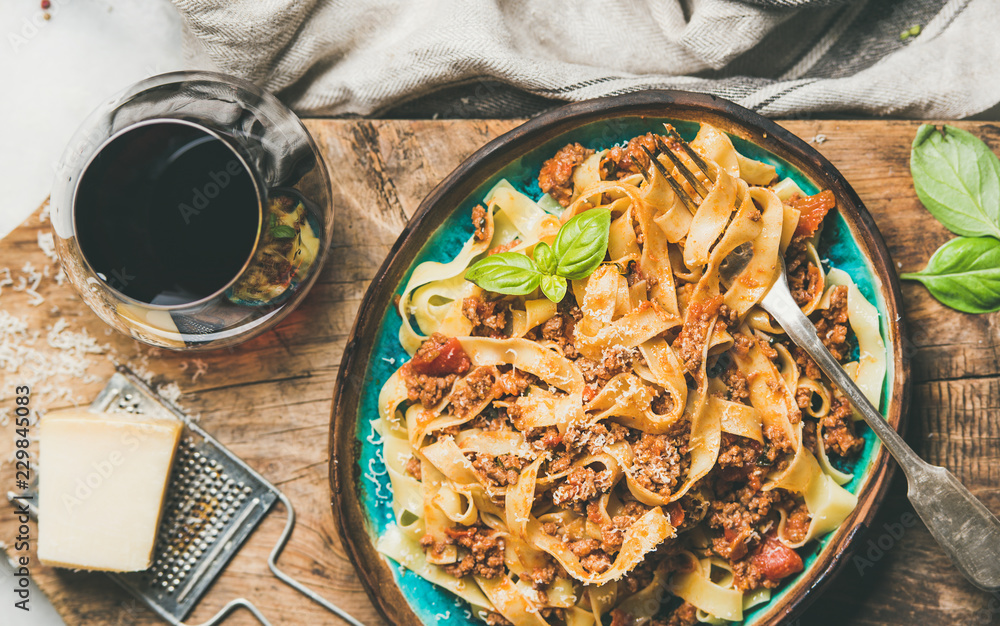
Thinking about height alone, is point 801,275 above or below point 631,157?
below

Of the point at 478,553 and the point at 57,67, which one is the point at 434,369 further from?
the point at 57,67

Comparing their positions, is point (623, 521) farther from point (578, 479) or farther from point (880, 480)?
point (880, 480)

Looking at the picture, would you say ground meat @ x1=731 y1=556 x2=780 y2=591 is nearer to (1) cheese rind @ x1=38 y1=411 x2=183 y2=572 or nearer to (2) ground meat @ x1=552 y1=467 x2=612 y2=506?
(2) ground meat @ x1=552 y1=467 x2=612 y2=506

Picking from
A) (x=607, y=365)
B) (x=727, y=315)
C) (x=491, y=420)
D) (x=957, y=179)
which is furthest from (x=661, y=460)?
(x=957, y=179)

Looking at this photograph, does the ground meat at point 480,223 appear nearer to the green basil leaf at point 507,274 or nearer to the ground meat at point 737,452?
the green basil leaf at point 507,274

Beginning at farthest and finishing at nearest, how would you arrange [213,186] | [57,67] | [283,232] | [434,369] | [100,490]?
[57,67] < [100,490] < [434,369] < [283,232] < [213,186]

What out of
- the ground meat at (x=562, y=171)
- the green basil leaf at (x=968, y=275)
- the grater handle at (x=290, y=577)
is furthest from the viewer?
the grater handle at (x=290, y=577)

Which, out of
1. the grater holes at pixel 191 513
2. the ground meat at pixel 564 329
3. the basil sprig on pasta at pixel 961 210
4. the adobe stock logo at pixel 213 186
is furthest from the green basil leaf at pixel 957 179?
the grater holes at pixel 191 513
